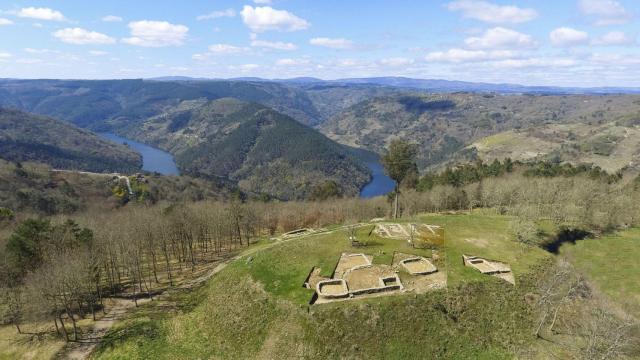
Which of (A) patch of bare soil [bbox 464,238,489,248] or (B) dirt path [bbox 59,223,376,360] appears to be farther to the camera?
(A) patch of bare soil [bbox 464,238,489,248]

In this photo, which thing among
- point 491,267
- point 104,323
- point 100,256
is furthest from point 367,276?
point 100,256

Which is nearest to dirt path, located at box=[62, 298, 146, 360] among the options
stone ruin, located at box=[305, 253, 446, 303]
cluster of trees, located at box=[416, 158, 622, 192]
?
stone ruin, located at box=[305, 253, 446, 303]

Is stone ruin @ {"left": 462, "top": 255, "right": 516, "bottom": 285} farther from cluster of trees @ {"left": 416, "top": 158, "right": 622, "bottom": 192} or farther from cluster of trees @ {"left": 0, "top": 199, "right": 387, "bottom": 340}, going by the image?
cluster of trees @ {"left": 416, "top": 158, "right": 622, "bottom": 192}

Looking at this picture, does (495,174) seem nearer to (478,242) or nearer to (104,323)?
(478,242)

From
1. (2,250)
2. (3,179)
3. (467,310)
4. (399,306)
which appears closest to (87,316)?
(2,250)

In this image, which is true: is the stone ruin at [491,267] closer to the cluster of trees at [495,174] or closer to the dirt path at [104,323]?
the dirt path at [104,323]

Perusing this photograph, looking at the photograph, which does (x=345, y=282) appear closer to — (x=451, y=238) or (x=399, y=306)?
(x=399, y=306)
